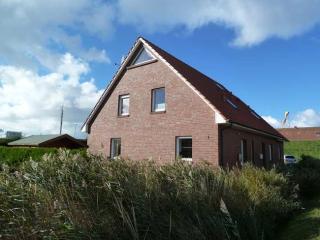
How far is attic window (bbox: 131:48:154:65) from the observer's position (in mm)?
18105

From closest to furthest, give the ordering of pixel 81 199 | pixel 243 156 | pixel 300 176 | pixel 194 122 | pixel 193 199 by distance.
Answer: pixel 81 199
pixel 193 199
pixel 300 176
pixel 194 122
pixel 243 156

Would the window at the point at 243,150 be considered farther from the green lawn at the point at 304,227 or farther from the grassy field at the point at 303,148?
the grassy field at the point at 303,148

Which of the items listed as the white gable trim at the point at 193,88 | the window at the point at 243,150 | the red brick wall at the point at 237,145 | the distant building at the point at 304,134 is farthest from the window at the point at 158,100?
the distant building at the point at 304,134

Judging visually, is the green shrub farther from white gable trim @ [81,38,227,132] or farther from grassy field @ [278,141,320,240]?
white gable trim @ [81,38,227,132]

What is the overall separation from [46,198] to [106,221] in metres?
0.86

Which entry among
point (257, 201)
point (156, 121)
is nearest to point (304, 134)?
point (156, 121)

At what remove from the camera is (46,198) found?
13.9 feet

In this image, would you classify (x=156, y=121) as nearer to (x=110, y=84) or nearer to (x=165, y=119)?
(x=165, y=119)

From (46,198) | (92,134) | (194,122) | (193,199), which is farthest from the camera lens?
(92,134)

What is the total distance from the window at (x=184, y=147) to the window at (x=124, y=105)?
4313mm

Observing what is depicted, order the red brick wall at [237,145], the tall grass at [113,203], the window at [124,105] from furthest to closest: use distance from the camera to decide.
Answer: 1. the window at [124,105]
2. the red brick wall at [237,145]
3. the tall grass at [113,203]

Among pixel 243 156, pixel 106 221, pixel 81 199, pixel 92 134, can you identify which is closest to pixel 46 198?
pixel 81 199

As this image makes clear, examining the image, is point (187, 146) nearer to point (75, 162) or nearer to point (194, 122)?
point (194, 122)

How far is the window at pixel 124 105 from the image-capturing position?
1881cm
